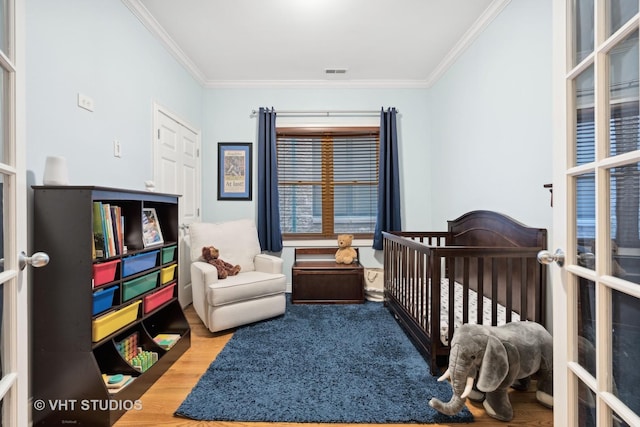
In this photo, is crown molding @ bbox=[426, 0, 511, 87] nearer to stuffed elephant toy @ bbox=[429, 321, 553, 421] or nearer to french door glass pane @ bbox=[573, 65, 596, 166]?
french door glass pane @ bbox=[573, 65, 596, 166]

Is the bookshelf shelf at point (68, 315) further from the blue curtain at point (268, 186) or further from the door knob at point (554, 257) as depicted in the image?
the blue curtain at point (268, 186)

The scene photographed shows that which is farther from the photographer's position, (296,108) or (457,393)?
(296,108)

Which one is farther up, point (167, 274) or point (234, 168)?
point (234, 168)

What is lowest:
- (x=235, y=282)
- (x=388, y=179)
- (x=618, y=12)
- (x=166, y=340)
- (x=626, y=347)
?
(x=166, y=340)

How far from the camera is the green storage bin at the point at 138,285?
5.60 ft

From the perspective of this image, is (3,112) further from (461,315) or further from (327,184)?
(327,184)

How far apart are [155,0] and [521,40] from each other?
252 cm

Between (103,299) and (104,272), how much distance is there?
13 cm

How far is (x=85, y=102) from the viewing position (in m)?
1.84

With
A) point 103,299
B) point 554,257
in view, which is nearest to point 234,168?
point 103,299

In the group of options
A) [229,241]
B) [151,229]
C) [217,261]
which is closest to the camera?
[151,229]

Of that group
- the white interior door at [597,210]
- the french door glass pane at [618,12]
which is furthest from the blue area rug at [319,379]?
the french door glass pane at [618,12]

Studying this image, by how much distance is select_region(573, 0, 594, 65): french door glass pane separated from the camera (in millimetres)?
870

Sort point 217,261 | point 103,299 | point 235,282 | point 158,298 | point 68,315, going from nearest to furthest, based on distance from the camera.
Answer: point 68,315 → point 103,299 → point 158,298 → point 235,282 → point 217,261
